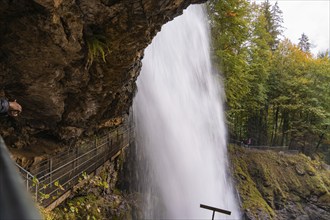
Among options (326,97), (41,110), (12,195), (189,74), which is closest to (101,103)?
(41,110)

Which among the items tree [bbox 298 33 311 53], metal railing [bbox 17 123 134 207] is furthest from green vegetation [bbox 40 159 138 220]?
tree [bbox 298 33 311 53]

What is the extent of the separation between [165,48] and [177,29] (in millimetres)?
1868

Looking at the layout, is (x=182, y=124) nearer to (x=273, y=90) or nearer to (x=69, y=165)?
(x=69, y=165)

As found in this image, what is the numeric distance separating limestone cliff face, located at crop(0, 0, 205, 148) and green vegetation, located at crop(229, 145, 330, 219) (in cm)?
1571

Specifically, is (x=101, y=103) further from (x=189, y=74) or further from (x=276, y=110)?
(x=276, y=110)

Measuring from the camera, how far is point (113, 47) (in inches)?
288

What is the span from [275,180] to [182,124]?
35.6 feet

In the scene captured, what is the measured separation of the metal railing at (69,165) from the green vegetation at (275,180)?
11007mm

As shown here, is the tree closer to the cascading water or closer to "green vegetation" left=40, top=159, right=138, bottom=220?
the cascading water

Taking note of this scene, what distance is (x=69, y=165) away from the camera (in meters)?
10.1

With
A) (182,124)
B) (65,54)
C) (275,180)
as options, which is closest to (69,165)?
(65,54)

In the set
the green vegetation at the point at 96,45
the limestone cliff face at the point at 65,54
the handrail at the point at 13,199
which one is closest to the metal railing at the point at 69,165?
the limestone cliff face at the point at 65,54

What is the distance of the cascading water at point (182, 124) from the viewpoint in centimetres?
1611

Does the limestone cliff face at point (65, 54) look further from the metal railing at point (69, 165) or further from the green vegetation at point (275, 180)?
the green vegetation at point (275, 180)
